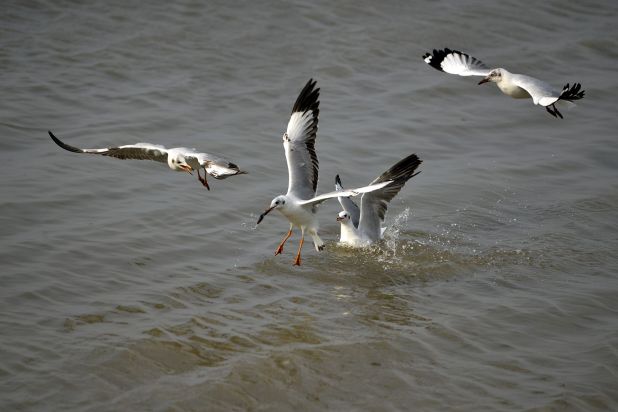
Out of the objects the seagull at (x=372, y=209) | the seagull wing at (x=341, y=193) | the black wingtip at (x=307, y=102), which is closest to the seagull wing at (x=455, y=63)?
the seagull at (x=372, y=209)

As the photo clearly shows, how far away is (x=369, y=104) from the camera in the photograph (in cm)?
1155

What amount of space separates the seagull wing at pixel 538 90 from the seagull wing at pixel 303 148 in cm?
206

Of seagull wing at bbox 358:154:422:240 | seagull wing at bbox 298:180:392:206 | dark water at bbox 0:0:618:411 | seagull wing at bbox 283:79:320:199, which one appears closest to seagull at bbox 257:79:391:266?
seagull wing at bbox 283:79:320:199

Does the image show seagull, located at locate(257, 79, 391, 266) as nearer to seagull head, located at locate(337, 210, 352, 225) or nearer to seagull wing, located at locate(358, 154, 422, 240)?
seagull head, located at locate(337, 210, 352, 225)

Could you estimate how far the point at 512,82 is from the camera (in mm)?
8352

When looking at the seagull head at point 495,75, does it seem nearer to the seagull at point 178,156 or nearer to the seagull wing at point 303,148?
the seagull wing at point 303,148

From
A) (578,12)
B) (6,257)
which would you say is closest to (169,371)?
(6,257)

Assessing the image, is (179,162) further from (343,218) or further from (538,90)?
(538,90)

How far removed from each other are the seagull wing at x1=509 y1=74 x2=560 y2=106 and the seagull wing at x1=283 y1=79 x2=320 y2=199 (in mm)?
2060

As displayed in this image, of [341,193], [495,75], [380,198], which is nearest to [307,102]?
[380,198]

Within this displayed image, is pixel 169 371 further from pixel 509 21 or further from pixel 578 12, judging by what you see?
pixel 578 12

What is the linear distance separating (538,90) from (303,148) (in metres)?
2.33

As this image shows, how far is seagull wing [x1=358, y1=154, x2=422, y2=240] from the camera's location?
8.01 metres

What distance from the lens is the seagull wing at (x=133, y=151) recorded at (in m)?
6.96
